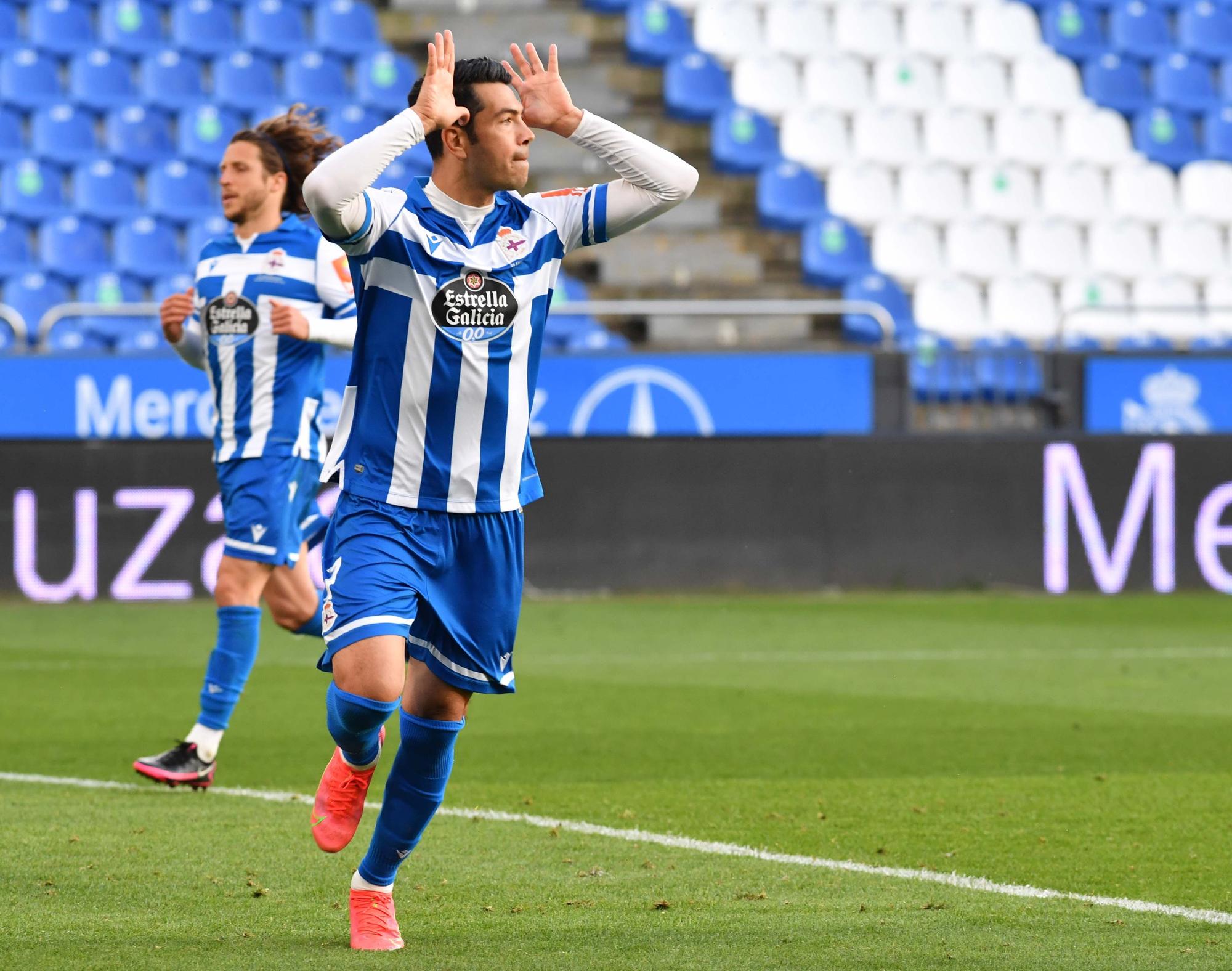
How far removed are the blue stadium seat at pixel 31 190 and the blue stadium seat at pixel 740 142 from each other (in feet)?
20.9

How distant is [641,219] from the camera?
14.8 ft

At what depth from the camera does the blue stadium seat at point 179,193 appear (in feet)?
54.9

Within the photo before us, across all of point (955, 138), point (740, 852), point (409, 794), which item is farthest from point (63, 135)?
point (409, 794)

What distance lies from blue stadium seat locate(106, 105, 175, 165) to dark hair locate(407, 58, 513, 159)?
1374 cm

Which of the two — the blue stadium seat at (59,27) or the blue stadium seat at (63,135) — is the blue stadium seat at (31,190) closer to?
the blue stadium seat at (63,135)

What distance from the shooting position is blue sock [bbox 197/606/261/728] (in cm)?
640

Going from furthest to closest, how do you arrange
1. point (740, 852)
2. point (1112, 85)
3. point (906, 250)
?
point (1112, 85)
point (906, 250)
point (740, 852)

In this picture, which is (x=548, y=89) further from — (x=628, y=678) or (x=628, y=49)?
(x=628, y=49)

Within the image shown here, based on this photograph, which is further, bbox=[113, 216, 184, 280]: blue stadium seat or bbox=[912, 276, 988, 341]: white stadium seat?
bbox=[912, 276, 988, 341]: white stadium seat

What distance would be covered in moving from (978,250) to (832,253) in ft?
5.41

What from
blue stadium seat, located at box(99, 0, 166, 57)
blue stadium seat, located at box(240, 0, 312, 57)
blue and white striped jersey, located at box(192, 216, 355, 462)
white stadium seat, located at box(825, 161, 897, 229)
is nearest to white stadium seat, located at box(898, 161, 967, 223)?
white stadium seat, located at box(825, 161, 897, 229)

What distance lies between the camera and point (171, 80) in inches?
693

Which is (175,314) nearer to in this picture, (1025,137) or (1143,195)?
(1025,137)

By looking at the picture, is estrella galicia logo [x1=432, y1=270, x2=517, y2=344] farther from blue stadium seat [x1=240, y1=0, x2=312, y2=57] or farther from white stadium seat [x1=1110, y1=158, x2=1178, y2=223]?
white stadium seat [x1=1110, y1=158, x2=1178, y2=223]
